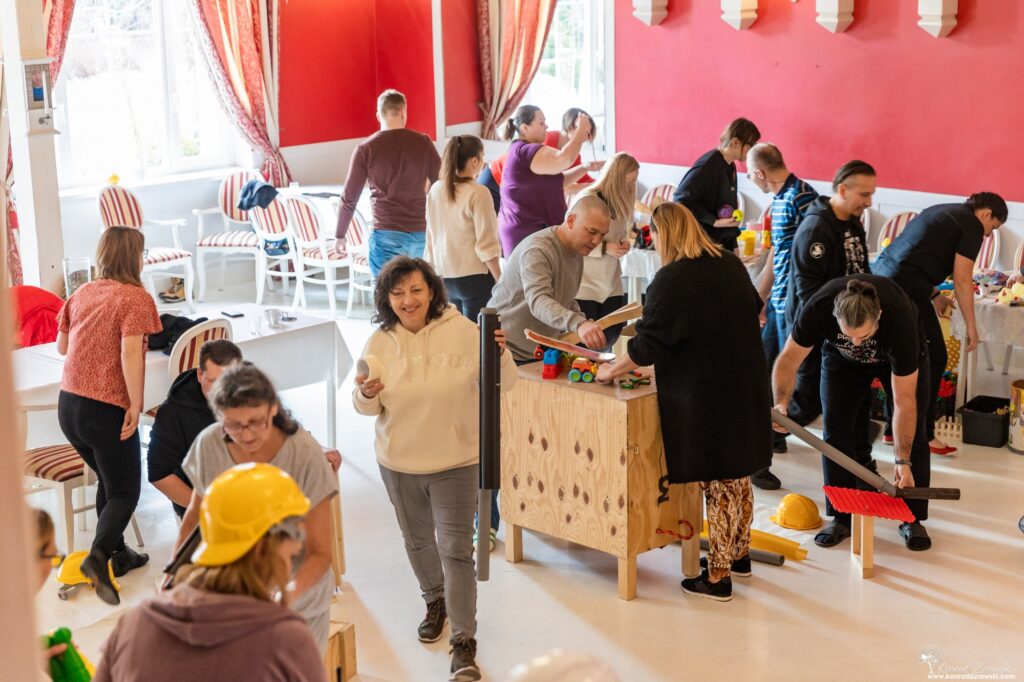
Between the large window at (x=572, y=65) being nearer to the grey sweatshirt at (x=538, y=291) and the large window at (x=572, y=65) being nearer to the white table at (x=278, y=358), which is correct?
the white table at (x=278, y=358)

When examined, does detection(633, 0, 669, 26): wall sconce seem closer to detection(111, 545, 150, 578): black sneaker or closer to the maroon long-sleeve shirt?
the maroon long-sleeve shirt

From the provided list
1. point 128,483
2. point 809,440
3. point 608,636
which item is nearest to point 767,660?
point 608,636

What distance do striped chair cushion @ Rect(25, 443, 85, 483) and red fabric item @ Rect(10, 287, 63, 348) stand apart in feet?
2.91

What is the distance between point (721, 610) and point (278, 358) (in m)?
2.44

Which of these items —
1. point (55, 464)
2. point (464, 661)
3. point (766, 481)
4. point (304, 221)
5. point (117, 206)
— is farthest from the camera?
point (304, 221)

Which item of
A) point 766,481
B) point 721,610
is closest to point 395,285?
point 721,610

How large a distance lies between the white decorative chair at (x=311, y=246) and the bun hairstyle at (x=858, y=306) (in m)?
5.19

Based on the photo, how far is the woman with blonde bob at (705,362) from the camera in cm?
418

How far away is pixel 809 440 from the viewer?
4707 mm

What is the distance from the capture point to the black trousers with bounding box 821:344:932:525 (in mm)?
4855

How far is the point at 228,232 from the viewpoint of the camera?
980 cm

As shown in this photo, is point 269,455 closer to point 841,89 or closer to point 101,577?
point 101,577

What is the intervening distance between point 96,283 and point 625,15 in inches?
224

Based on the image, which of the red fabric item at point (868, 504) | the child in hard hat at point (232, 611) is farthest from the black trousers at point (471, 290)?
the child in hard hat at point (232, 611)
